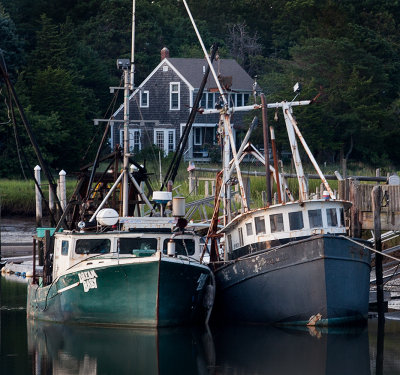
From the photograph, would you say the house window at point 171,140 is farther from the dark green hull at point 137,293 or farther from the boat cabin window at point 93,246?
the boat cabin window at point 93,246

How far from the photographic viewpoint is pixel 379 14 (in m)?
81.6

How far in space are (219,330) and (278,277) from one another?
223 centimetres

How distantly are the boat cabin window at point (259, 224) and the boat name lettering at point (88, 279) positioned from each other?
14.6 feet

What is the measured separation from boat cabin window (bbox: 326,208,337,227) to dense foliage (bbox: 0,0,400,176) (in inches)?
1009

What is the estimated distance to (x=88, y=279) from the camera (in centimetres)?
2536

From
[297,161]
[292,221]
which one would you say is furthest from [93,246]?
[297,161]

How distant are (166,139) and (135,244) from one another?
1759 inches

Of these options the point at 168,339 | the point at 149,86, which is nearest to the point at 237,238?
the point at 168,339

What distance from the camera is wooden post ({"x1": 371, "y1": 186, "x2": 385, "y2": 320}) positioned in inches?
1114

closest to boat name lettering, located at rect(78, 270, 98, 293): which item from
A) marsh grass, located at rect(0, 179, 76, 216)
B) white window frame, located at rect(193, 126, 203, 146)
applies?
marsh grass, located at rect(0, 179, 76, 216)

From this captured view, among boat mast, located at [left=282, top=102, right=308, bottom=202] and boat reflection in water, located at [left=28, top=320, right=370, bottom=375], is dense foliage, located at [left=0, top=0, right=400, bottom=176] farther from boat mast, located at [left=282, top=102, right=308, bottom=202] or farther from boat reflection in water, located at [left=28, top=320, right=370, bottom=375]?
boat reflection in water, located at [left=28, top=320, right=370, bottom=375]

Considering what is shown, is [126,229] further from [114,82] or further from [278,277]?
[114,82]

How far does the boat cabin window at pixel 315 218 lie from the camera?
1024 inches

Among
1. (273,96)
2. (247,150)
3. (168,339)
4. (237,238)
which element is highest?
(273,96)
